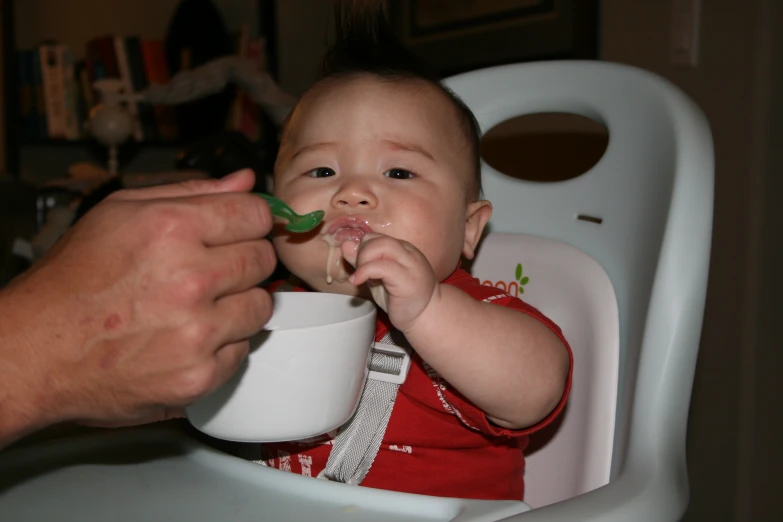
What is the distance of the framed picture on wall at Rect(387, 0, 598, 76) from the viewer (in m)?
1.55

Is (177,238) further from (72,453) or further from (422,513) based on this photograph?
(72,453)

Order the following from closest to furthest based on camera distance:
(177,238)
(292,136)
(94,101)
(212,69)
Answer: (177,238)
(292,136)
(212,69)
(94,101)

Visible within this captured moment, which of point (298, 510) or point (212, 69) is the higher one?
point (212, 69)

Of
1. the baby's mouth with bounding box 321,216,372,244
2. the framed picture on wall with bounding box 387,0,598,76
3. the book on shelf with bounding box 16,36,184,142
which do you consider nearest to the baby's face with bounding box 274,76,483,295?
the baby's mouth with bounding box 321,216,372,244

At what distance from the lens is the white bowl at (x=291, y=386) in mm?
519

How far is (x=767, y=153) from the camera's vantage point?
4.12 ft

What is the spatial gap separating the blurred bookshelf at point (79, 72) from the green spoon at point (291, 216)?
8.04ft

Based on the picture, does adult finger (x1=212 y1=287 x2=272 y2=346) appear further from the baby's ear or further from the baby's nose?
the baby's ear

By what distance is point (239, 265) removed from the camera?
513 millimetres

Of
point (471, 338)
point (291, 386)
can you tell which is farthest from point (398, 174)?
point (291, 386)

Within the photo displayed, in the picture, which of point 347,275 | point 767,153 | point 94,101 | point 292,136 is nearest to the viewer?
point 347,275

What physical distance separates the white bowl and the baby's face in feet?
0.69

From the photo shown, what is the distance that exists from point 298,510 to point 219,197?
0.93 feet

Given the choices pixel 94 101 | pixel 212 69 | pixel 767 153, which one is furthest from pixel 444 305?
pixel 94 101
